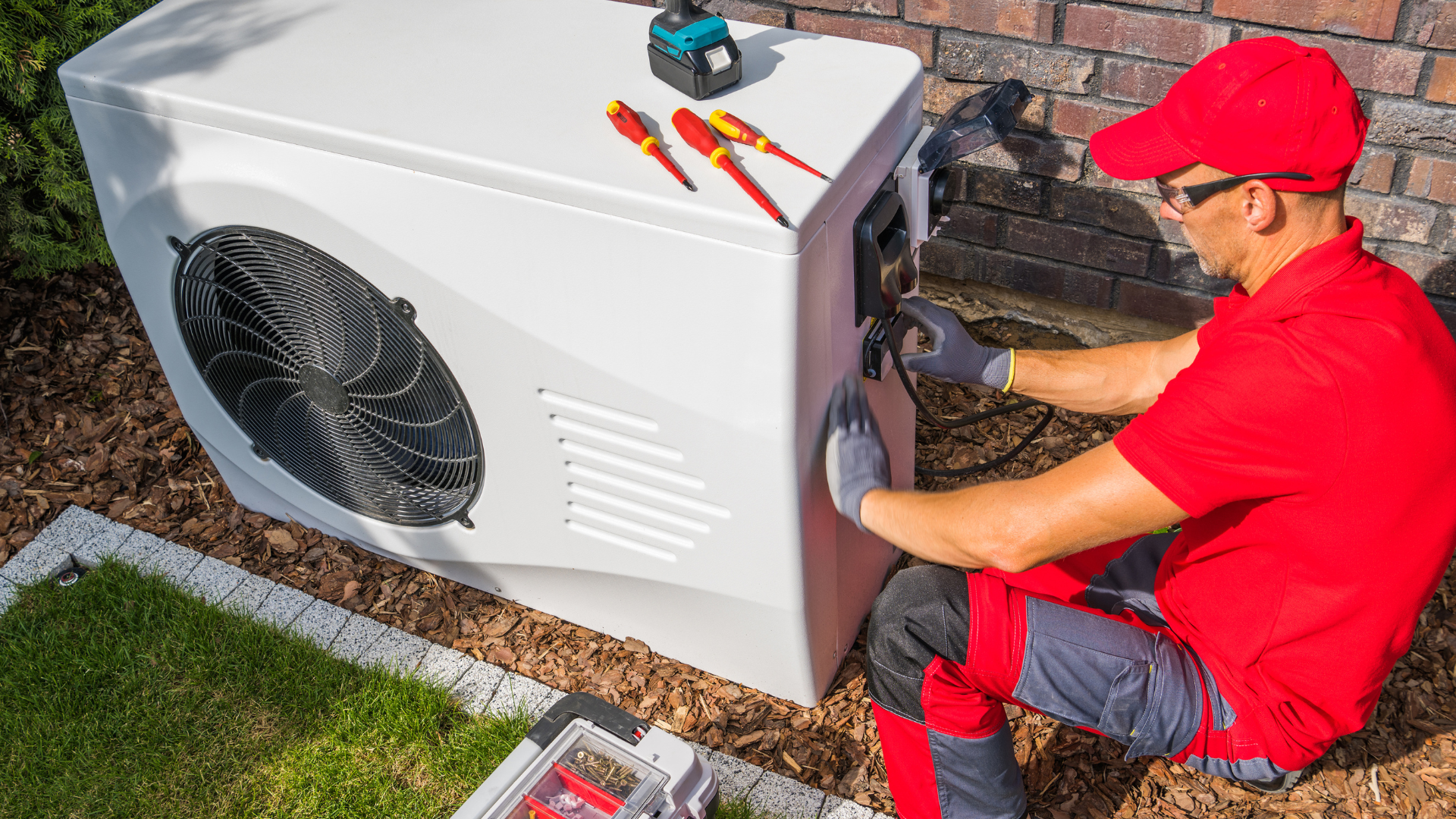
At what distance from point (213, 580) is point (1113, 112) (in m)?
2.19

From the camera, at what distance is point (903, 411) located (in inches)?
81.7

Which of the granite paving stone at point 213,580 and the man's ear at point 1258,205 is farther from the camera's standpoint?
the granite paving stone at point 213,580

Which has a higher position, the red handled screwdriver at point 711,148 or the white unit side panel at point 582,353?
the red handled screwdriver at point 711,148

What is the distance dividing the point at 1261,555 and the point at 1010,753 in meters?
0.50

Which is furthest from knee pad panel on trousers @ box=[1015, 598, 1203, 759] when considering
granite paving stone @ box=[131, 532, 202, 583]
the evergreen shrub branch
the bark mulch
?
the evergreen shrub branch

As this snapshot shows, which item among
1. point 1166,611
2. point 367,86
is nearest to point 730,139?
point 367,86

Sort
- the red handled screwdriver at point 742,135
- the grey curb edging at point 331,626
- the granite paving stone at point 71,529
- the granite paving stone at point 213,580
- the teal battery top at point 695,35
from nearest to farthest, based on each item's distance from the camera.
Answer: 1. the red handled screwdriver at point 742,135
2. the teal battery top at point 695,35
3. the grey curb edging at point 331,626
4. the granite paving stone at point 213,580
5. the granite paving stone at point 71,529

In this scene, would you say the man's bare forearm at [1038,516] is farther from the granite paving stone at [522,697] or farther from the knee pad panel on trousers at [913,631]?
the granite paving stone at [522,697]

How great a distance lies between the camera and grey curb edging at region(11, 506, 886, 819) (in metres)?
1.93

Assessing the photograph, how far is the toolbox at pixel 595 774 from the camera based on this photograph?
158 centimetres

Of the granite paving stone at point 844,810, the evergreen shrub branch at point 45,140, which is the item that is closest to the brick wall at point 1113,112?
the granite paving stone at point 844,810

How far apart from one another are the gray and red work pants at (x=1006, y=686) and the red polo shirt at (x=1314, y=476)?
7 cm

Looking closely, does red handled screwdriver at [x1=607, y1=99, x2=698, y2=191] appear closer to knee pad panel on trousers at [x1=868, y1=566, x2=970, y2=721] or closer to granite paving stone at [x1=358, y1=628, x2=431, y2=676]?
knee pad panel on trousers at [x1=868, y1=566, x2=970, y2=721]

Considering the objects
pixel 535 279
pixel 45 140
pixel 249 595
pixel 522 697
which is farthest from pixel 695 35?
pixel 45 140
